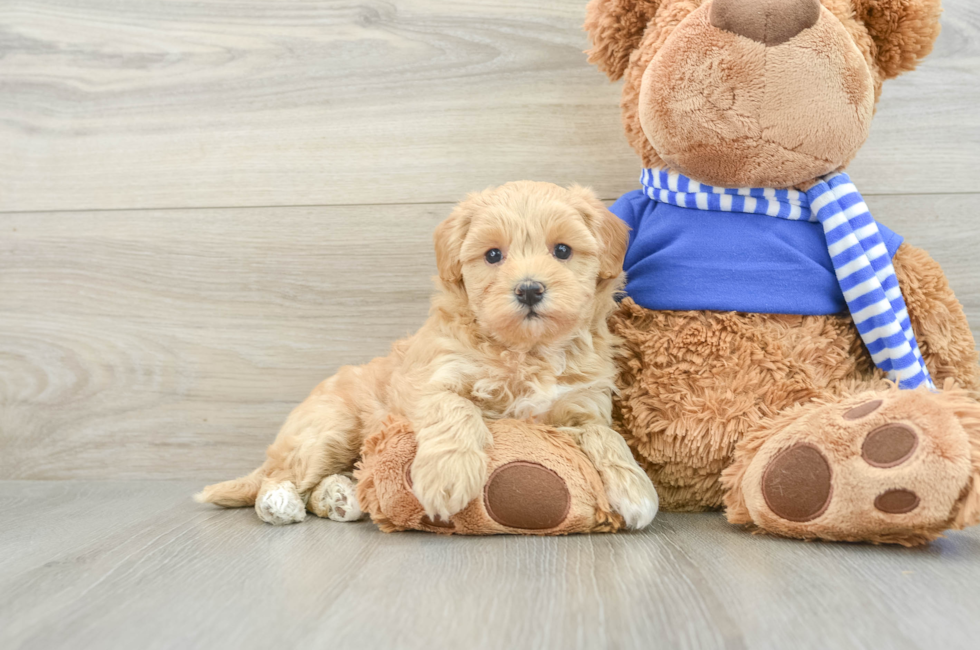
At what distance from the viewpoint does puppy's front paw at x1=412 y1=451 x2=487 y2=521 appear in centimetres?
107

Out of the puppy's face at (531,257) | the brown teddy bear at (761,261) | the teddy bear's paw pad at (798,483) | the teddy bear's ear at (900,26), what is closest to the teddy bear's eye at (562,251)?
the puppy's face at (531,257)

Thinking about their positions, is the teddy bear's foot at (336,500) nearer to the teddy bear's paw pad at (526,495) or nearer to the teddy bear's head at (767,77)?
the teddy bear's paw pad at (526,495)

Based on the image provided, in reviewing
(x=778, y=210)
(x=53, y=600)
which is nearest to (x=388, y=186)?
(x=778, y=210)

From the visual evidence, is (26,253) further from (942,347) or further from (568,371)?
(942,347)

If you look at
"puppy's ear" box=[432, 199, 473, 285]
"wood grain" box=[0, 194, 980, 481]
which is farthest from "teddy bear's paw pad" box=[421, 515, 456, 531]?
"wood grain" box=[0, 194, 980, 481]

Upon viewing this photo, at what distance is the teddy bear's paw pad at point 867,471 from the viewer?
0.95 m

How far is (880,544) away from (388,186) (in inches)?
48.9

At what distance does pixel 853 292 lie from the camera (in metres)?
1.23

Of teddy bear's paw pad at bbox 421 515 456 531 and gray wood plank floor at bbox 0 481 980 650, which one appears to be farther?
teddy bear's paw pad at bbox 421 515 456 531

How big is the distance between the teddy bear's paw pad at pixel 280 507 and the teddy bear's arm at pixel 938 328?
1.14 m

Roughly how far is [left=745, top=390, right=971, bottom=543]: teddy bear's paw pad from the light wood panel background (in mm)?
796

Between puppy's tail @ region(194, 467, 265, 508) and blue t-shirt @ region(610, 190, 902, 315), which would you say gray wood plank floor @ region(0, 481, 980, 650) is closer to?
puppy's tail @ region(194, 467, 265, 508)

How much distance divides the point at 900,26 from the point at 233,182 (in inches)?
56.7

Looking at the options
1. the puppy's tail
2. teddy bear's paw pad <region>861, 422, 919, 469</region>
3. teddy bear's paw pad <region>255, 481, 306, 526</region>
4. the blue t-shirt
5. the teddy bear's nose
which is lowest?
the puppy's tail
